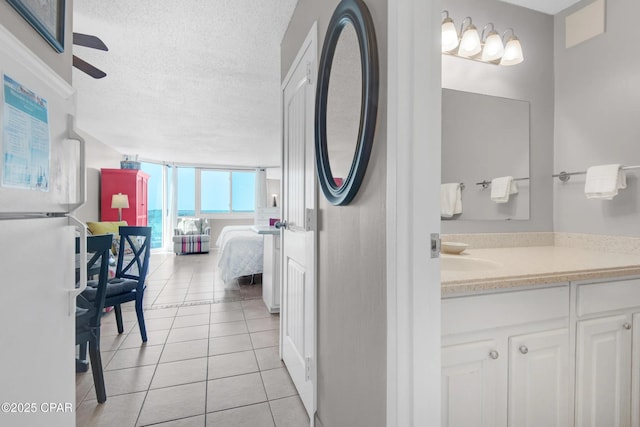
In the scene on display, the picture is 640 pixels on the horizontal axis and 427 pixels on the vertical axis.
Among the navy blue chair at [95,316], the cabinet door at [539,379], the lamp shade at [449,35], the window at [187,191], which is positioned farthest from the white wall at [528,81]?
the window at [187,191]

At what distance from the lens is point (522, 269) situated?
1122 millimetres

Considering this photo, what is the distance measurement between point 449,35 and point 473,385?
170 centimetres

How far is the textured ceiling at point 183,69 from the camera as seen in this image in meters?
1.95

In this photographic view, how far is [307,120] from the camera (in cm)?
161

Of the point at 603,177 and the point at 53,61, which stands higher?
the point at 53,61

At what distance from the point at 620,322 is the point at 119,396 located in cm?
258

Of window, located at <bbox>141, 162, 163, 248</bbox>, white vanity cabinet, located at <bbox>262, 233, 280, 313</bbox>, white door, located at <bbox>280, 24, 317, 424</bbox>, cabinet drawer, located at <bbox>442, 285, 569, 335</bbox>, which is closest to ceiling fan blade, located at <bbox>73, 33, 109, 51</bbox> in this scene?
white door, located at <bbox>280, 24, 317, 424</bbox>

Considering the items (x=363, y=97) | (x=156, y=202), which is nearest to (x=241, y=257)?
(x=363, y=97)

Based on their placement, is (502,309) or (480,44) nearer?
(502,309)

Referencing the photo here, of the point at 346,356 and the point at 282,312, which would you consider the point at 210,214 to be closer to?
the point at 282,312

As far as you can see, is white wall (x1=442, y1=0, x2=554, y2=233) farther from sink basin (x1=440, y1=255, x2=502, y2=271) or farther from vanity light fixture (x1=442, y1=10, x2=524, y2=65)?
sink basin (x1=440, y1=255, x2=502, y2=271)

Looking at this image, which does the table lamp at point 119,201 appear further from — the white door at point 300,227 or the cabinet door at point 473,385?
the cabinet door at point 473,385

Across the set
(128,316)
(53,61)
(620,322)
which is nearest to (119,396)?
(128,316)

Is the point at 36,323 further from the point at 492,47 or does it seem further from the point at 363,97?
the point at 492,47
